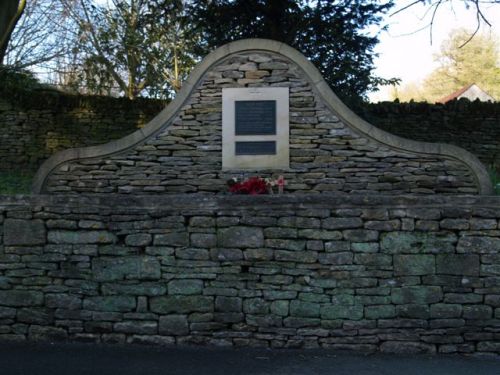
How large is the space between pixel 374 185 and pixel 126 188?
12.0 ft

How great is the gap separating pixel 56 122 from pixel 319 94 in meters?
8.34

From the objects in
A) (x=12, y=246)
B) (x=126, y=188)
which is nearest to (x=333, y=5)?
(x=126, y=188)

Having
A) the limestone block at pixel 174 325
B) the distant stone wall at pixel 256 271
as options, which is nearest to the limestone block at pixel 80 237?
the distant stone wall at pixel 256 271

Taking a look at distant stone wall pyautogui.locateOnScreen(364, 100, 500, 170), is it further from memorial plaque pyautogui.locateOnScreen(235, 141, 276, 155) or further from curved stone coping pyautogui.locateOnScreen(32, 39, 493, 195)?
memorial plaque pyautogui.locateOnScreen(235, 141, 276, 155)

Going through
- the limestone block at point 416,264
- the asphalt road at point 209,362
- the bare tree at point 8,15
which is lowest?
the asphalt road at point 209,362

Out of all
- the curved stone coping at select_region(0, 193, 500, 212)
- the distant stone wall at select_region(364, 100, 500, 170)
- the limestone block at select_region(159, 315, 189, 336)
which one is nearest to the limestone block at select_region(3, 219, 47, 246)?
the curved stone coping at select_region(0, 193, 500, 212)

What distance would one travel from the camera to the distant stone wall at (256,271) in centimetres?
500

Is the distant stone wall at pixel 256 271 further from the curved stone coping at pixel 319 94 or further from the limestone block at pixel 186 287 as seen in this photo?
the curved stone coping at pixel 319 94

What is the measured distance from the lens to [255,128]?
7.72m

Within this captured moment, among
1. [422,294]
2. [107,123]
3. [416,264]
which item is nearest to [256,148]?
[416,264]

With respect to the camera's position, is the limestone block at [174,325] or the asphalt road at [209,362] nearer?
the asphalt road at [209,362]

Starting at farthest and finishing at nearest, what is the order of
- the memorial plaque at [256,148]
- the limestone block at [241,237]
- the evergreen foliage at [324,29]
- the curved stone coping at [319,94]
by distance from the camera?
the evergreen foliage at [324,29] < the memorial plaque at [256,148] < the curved stone coping at [319,94] < the limestone block at [241,237]

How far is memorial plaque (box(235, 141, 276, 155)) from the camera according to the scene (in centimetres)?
772

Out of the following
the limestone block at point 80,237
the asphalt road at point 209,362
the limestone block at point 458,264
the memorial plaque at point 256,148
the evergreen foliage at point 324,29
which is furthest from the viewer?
the evergreen foliage at point 324,29
